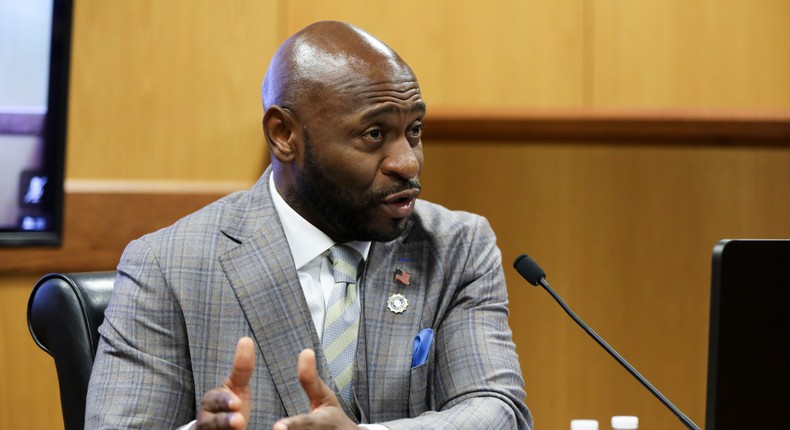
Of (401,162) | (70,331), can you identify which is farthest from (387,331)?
(70,331)

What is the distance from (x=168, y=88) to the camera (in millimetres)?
2975

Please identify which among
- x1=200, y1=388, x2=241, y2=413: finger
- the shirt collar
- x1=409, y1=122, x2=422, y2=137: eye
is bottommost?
x1=200, y1=388, x2=241, y2=413: finger

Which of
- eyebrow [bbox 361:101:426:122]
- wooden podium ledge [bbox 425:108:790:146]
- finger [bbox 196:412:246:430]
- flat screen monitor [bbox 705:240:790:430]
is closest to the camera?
flat screen monitor [bbox 705:240:790:430]

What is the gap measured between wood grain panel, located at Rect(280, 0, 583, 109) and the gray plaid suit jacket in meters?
1.35

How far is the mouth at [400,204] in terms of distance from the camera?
1.74 m

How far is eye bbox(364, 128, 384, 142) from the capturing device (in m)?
1.73

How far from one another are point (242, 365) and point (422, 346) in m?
0.47

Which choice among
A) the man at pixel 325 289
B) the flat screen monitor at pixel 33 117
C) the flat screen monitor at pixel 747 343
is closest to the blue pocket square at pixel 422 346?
the man at pixel 325 289

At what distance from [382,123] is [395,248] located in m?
0.26

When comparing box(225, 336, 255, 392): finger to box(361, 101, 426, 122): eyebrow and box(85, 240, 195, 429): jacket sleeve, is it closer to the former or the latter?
box(85, 240, 195, 429): jacket sleeve

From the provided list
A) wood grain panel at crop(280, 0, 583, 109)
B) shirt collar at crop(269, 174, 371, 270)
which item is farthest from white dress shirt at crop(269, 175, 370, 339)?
wood grain panel at crop(280, 0, 583, 109)

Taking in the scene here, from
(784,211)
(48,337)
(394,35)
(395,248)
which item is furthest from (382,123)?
(784,211)

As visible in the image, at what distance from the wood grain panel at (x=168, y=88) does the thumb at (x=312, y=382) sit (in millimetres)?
1680

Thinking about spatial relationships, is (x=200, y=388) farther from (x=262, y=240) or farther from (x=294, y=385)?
(x=262, y=240)
